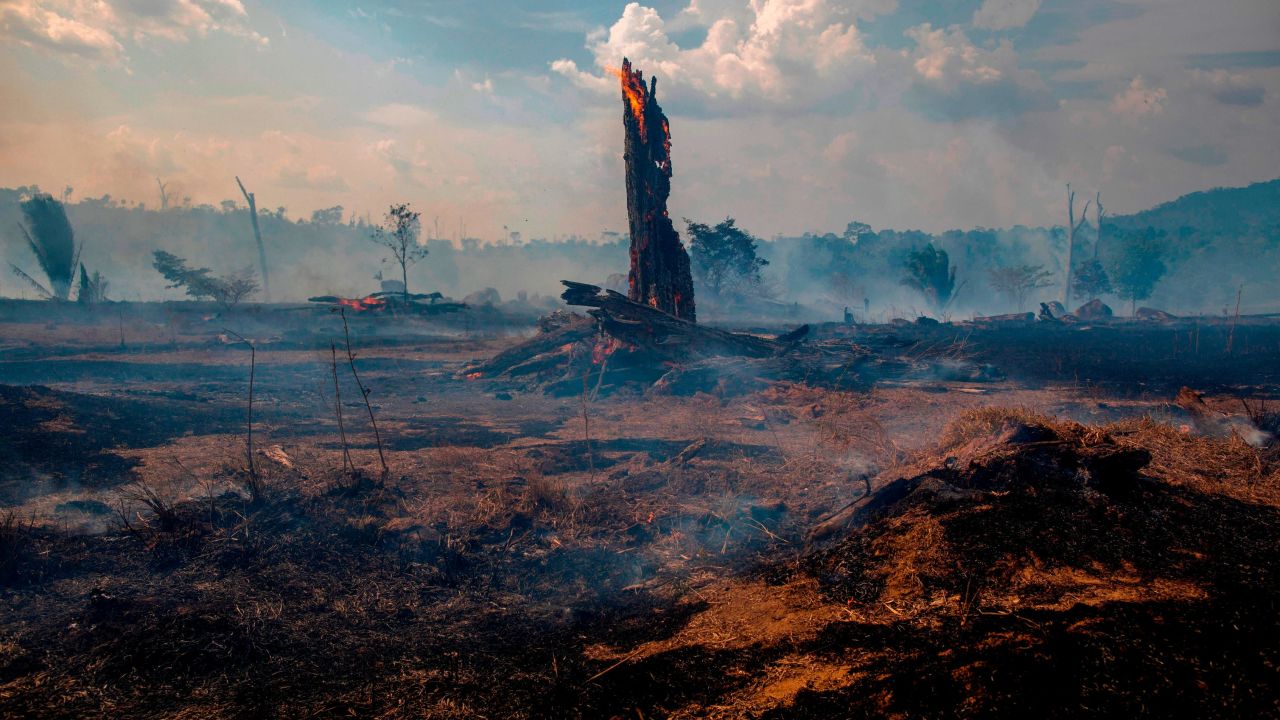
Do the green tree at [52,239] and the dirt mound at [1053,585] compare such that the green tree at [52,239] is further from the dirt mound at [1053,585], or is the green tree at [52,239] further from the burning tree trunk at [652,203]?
the dirt mound at [1053,585]

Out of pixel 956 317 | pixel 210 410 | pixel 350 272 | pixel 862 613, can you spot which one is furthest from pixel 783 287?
pixel 862 613

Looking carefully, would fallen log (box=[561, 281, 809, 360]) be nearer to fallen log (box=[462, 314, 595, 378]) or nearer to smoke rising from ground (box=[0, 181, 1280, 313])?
fallen log (box=[462, 314, 595, 378])

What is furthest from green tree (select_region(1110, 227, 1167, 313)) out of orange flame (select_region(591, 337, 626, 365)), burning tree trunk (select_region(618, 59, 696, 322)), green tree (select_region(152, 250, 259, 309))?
green tree (select_region(152, 250, 259, 309))

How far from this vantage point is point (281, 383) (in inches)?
689

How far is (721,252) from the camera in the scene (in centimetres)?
4666

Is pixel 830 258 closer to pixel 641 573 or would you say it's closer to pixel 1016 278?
pixel 1016 278

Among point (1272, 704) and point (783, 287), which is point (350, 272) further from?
point (1272, 704)

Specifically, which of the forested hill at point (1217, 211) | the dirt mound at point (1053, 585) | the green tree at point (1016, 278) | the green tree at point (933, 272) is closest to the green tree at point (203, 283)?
the dirt mound at point (1053, 585)

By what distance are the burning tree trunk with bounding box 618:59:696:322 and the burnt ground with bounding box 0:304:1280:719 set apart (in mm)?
9145

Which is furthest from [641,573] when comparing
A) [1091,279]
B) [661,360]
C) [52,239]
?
[1091,279]

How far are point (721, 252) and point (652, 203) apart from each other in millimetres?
28095

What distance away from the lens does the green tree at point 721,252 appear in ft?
150

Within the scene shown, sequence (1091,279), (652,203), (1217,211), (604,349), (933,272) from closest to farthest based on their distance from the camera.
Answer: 1. (604,349)
2. (652,203)
3. (933,272)
4. (1091,279)
5. (1217,211)

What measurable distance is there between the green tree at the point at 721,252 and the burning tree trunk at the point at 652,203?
87.4ft
